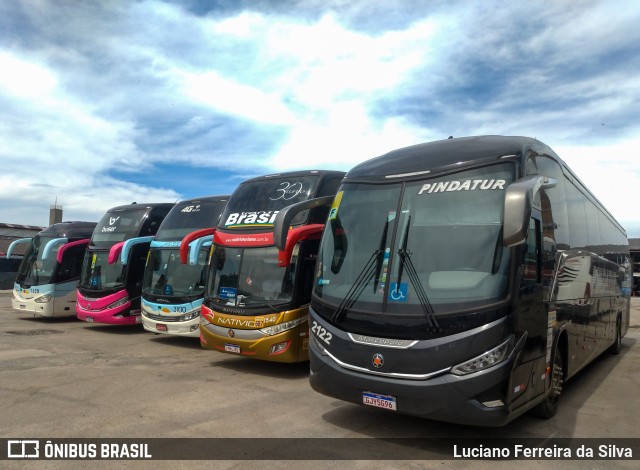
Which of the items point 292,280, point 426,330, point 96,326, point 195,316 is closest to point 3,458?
point 426,330

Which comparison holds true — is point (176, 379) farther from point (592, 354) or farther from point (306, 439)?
point (592, 354)

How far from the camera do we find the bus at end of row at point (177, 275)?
1179 cm

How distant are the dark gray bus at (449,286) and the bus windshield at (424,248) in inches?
0.5

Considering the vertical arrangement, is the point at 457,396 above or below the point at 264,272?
below

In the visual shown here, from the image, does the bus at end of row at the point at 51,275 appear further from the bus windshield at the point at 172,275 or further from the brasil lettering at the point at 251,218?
the brasil lettering at the point at 251,218

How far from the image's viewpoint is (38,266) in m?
16.9

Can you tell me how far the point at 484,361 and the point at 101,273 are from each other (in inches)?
498

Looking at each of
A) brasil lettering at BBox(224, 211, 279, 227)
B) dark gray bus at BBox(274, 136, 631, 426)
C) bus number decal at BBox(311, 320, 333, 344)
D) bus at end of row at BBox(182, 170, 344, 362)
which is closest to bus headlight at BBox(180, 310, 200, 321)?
bus at end of row at BBox(182, 170, 344, 362)

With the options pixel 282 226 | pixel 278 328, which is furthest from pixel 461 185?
pixel 278 328

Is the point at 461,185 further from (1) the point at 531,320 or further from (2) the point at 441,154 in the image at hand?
(1) the point at 531,320

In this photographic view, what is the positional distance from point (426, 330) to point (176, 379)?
5268 millimetres

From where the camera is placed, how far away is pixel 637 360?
11.8 metres

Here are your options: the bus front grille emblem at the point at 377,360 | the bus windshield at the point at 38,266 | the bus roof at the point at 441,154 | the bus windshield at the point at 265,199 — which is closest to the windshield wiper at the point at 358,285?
the bus front grille emblem at the point at 377,360

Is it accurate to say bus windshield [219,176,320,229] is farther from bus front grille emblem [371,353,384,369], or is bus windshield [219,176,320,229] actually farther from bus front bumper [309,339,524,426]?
bus front bumper [309,339,524,426]
